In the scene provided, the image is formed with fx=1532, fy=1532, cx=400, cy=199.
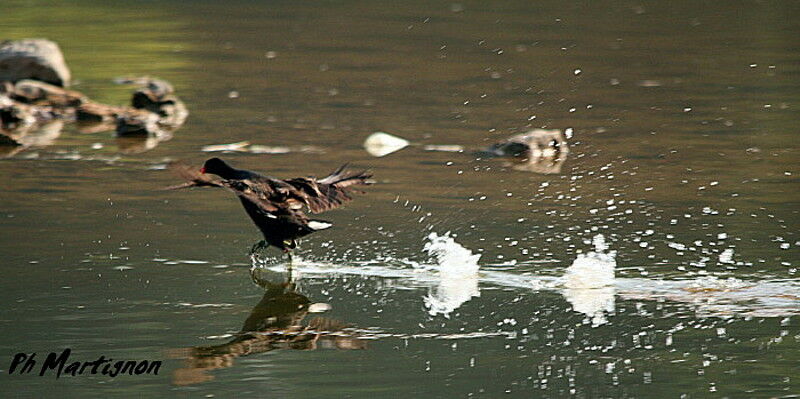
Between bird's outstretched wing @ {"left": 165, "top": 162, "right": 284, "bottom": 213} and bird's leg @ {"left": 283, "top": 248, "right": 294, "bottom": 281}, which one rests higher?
bird's outstretched wing @ {"left": 165, "top": 162, "right": 284, "bottom": 213}

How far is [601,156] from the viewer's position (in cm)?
1149

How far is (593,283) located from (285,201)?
164 cm

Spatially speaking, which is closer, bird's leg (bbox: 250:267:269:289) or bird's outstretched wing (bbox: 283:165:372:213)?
bird's leg (bbox: 250:267:269:289)

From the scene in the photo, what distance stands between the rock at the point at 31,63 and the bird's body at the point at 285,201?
812 cm

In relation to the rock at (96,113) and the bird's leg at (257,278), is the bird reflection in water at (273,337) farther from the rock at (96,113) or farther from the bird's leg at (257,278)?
the rock at (96,113)

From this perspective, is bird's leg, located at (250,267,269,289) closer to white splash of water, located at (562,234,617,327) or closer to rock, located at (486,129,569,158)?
white splash of water, located at (562,234,617,327)

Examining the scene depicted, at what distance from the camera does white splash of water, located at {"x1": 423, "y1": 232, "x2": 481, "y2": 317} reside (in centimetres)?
734

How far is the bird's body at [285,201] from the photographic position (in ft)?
25.7

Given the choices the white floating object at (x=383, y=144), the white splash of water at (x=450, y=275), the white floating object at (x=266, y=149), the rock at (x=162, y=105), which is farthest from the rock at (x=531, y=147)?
the rock at (x=162, y=105)

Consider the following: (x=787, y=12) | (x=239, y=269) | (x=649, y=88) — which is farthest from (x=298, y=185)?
(x=787, y=12)

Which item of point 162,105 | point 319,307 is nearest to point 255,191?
point 319,307

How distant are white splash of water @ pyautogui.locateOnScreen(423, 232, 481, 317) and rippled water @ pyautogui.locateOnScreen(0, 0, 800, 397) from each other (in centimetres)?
2

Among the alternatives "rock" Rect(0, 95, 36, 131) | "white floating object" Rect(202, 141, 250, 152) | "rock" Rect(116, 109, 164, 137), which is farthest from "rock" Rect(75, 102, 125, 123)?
"white floating object" Rect(202, 141, 250, 152)

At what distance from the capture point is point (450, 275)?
792 cm
